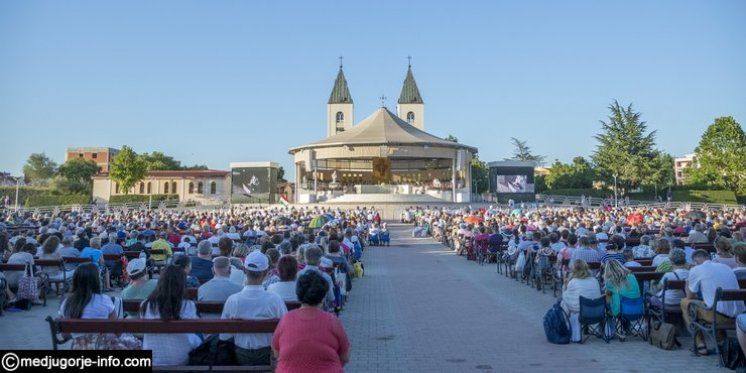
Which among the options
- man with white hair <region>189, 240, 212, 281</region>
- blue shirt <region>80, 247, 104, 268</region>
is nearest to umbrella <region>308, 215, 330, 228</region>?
blue shirt <region>80, 247, 104, 268</region>

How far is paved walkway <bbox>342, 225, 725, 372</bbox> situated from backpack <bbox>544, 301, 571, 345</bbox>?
0.10m

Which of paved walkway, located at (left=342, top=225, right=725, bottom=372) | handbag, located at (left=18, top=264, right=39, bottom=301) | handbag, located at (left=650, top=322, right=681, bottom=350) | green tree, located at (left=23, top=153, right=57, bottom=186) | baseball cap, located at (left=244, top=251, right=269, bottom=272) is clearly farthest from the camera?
green tree, located at (left=23, top=153, right=57, bottom=186)

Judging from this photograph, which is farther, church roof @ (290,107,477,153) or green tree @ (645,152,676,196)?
green tree @ (645,152,676,196)

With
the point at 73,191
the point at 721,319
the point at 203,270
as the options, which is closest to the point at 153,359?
the point at 203,270

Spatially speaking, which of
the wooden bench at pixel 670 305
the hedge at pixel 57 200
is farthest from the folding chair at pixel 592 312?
the hedge at pixel 57 200

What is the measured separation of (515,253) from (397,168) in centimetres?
4877

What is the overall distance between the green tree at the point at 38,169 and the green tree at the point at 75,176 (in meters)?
23.2

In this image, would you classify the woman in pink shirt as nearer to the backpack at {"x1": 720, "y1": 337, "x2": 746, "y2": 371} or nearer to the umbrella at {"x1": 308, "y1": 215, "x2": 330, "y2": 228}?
the backpack at {"x1": 720, "y1": 337, "x2": 746, "y2": 371}

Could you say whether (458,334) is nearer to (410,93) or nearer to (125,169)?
(125,169)

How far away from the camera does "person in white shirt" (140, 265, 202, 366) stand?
12.9ft

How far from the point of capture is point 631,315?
6.53 meters

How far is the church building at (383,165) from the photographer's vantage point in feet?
146

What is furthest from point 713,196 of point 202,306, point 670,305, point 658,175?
point 202,306

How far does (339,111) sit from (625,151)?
40.2 metres
